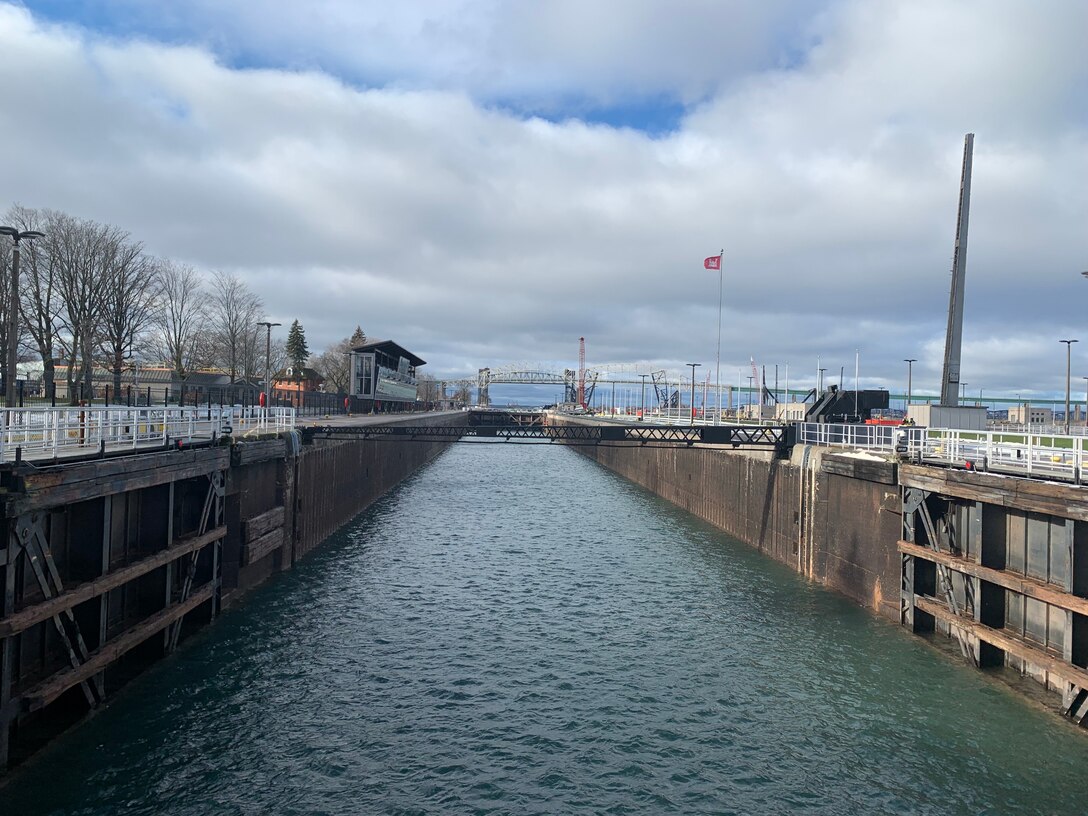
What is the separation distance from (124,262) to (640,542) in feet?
152

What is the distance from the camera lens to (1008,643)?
61.0ft

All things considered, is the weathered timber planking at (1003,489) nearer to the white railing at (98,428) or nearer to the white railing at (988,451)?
the white railing at (988,451)

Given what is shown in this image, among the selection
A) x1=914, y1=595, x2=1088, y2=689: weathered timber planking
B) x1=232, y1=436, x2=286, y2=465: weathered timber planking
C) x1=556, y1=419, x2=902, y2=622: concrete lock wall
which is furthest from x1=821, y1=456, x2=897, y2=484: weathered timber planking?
x1=232, y1=436, x2=286, y2=465: weathered timber planking

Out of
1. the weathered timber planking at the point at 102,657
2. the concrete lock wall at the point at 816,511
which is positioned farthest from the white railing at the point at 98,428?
the concrete lock wall at the point at 816,511

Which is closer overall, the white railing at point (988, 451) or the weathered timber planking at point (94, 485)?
the weathered timber planking at point (94, 485)

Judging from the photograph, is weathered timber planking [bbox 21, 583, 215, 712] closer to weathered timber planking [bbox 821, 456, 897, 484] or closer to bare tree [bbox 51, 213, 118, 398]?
weathered timber planking [bbox 821, 456, 897, 484]

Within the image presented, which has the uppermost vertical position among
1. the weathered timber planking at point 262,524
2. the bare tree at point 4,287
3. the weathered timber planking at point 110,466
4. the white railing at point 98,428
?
the bare tree at point 4,287

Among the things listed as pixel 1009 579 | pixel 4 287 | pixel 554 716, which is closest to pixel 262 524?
pixel 554 716

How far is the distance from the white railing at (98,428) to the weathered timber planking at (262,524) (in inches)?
144

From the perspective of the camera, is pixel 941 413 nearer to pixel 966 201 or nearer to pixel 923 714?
pixel 966 201

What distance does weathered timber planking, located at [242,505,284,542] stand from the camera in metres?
27.0

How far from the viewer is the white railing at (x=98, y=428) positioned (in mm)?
16188

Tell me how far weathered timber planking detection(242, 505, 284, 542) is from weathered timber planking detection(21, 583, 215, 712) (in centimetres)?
468

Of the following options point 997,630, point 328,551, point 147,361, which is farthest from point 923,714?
point 147,361
